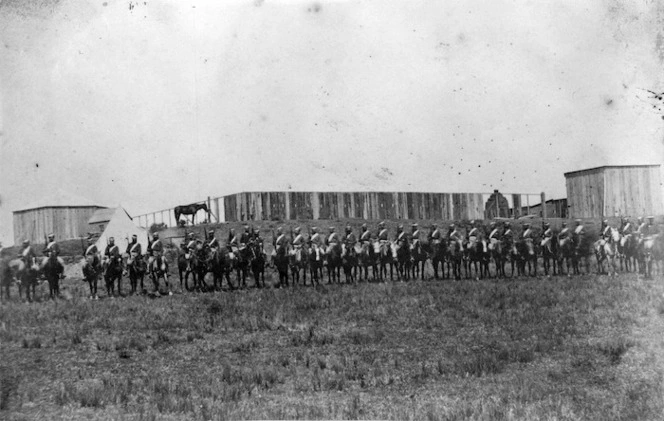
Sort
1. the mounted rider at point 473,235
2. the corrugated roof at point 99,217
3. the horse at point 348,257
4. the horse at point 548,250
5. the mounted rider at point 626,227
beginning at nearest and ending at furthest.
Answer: the mounted rider at point 626,227 → the horse at point 348,257 → the horse at point 548,250 → the mounted rider at point 473,235 → the corrugated roof at point 99,217

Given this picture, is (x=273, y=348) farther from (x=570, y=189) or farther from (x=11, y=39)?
(x=570, y=189)

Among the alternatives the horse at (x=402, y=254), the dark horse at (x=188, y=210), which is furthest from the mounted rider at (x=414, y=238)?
the dark horse at (x=188, y=210)

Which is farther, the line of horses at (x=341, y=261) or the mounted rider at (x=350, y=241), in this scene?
the mounted rider at (x=350, y=241)

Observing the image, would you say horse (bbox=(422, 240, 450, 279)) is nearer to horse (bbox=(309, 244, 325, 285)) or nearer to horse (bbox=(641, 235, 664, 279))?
horse (bbox=(309, 244, 325, 285))

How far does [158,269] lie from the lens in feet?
53.2

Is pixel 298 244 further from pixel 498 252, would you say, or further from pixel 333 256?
pixel 498 252

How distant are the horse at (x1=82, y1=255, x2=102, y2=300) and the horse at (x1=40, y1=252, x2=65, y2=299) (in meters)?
0.69

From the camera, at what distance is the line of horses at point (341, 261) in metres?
14.7

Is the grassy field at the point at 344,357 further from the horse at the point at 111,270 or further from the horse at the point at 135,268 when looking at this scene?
the horse at the point at 135,268

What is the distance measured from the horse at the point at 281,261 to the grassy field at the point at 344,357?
3.96 meters

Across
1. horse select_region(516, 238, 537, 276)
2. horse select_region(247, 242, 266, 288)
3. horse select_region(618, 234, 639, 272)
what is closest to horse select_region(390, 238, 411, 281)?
horse select_region(516, 238, 537, 276)

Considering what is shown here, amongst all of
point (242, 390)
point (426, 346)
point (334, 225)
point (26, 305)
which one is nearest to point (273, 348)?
point (242, 390)

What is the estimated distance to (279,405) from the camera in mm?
7793

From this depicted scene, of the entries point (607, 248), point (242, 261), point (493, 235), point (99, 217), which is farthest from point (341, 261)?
point (99, 217)
